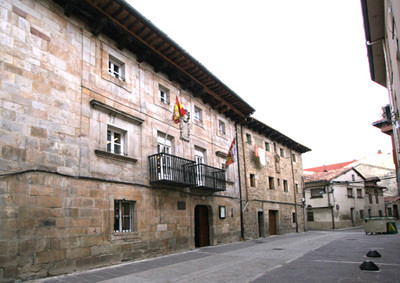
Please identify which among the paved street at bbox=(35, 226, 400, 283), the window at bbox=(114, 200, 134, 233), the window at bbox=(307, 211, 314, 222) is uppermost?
the window at bbox=(114, 200, 134, 233)

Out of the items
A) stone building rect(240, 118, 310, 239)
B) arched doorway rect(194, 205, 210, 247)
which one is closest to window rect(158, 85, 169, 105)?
arched doorway rect(194, 205, 210, 247)

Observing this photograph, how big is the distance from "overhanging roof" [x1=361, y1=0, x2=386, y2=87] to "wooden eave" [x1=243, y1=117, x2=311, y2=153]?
773 cm

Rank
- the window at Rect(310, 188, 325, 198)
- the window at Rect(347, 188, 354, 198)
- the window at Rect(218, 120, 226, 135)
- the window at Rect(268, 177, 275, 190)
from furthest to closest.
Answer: the window at Rect(347, 188, 354, 198)
the window at Rect(310, 188, 325, 198)
the window at Rect(268, 177, 275, 190)
the window at Rect(218, 120, 226, 135)

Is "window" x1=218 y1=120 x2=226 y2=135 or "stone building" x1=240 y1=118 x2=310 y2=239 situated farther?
"stone building" x1=240 y1=118 x2=310 y2=239

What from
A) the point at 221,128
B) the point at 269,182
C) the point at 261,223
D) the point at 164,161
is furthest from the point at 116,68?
the point at 269,182

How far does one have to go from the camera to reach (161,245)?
37.8ft

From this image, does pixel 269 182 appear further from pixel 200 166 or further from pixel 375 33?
pixel 375 33

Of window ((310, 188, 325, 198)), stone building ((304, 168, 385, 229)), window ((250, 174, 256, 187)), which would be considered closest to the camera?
window ((250, 174, 256, 187))

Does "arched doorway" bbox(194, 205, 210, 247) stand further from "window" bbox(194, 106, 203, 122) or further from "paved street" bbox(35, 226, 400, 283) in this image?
"window" bbox(194, 106, 203, 122)

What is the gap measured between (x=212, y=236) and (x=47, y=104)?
9808 millimetres

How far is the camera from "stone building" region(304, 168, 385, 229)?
31.7m

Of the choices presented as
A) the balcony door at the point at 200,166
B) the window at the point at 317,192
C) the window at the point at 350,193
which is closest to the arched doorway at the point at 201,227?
the balcony door at the point at 200,166

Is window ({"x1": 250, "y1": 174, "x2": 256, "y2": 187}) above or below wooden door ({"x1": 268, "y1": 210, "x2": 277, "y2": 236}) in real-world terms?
above

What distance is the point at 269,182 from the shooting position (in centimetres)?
2297
